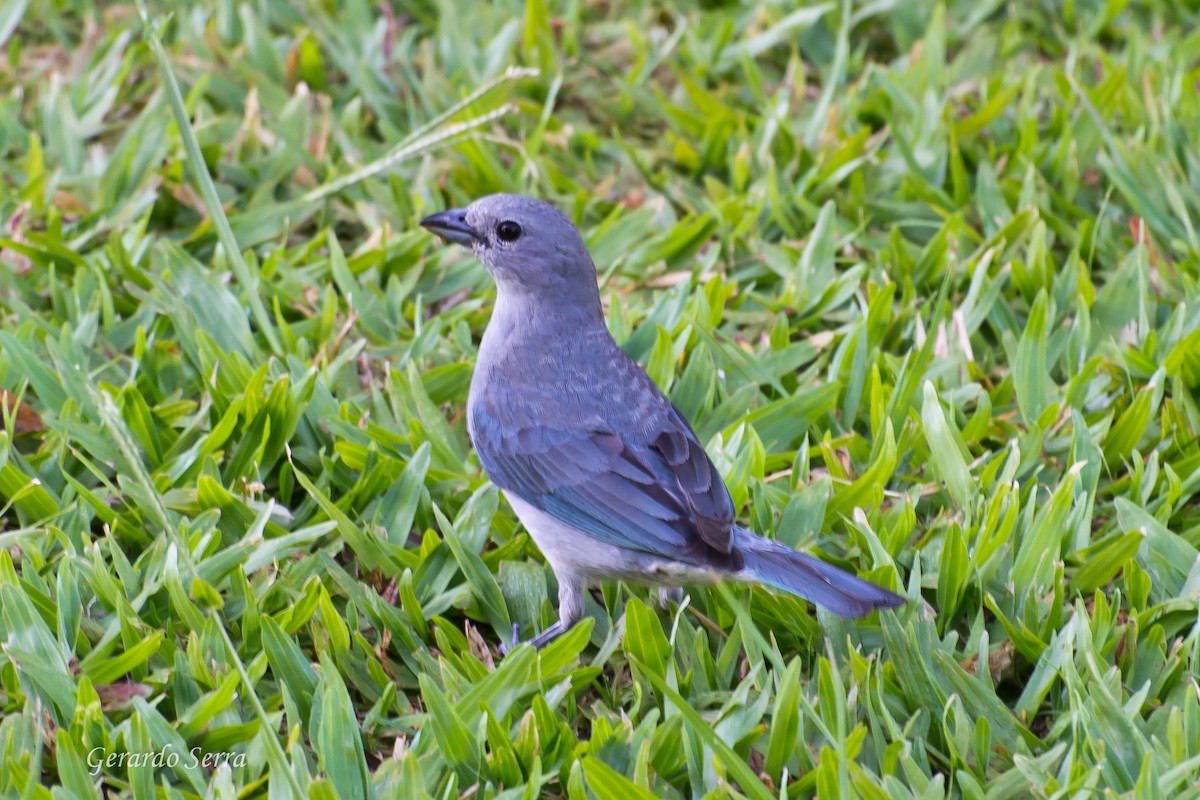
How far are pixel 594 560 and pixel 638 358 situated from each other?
132 cm

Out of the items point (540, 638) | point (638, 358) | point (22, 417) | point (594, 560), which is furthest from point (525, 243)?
point (22, 417)

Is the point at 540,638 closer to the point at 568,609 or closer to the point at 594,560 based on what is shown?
the point at 568,609

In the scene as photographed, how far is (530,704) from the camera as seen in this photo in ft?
10.9

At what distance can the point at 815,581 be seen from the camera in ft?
10.7

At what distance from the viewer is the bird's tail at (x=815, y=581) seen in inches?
126

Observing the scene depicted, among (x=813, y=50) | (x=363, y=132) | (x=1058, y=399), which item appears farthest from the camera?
(x=813, y=50)

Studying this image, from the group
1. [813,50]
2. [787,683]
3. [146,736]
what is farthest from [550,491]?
[813,50]

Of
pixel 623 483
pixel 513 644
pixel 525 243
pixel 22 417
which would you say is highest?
pixel 525 243

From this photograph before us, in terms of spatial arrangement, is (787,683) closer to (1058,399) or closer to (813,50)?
(1058,399)

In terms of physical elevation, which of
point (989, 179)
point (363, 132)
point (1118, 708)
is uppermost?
point (363, 132)

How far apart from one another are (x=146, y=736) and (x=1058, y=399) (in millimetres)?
2943

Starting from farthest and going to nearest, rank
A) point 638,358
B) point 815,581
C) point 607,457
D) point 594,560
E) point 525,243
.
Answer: point 638,358
point 525,243
point 607,457
point 594,560
point 815,581

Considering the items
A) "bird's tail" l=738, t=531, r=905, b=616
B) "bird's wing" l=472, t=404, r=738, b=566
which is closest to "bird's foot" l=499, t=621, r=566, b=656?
"bird's wing" l=472, t=404, r=738, b=566

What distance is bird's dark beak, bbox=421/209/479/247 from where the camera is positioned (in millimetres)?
4070
